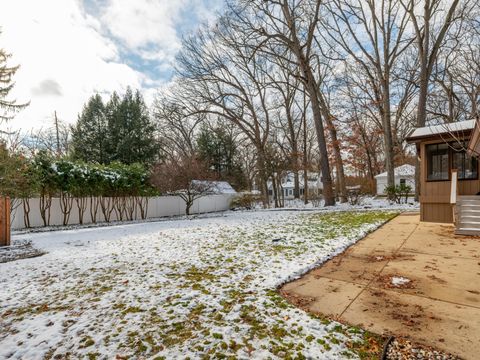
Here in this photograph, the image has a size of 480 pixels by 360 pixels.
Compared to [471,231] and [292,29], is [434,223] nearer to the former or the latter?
[471,231]

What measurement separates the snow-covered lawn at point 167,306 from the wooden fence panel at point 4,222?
2670mm

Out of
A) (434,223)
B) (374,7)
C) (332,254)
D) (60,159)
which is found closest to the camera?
(332,254)

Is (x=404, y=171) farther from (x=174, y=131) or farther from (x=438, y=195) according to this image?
(x=174, y=131)

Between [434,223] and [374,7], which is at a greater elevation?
[374,7]

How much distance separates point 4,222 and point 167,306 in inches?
Result: 284

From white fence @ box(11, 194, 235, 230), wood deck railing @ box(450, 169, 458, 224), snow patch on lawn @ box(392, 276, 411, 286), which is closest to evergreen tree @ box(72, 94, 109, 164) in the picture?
white fence @ box(11, 194, 235, 230)

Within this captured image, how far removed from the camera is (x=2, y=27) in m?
13.6

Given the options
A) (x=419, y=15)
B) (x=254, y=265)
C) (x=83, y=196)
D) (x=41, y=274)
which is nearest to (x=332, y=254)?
(x=254, y=265)

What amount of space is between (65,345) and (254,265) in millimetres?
2667

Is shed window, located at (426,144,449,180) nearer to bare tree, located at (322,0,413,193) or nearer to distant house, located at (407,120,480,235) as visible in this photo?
distant house, located at (407,120,480,235)

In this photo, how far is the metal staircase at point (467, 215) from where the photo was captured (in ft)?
21.2

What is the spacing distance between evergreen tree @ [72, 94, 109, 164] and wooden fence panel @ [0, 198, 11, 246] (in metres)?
15.1

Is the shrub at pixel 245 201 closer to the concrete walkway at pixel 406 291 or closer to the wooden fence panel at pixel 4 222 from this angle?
the wooden fence panel at pixel 4 222

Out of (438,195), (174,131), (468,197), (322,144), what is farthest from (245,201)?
(174,131)
